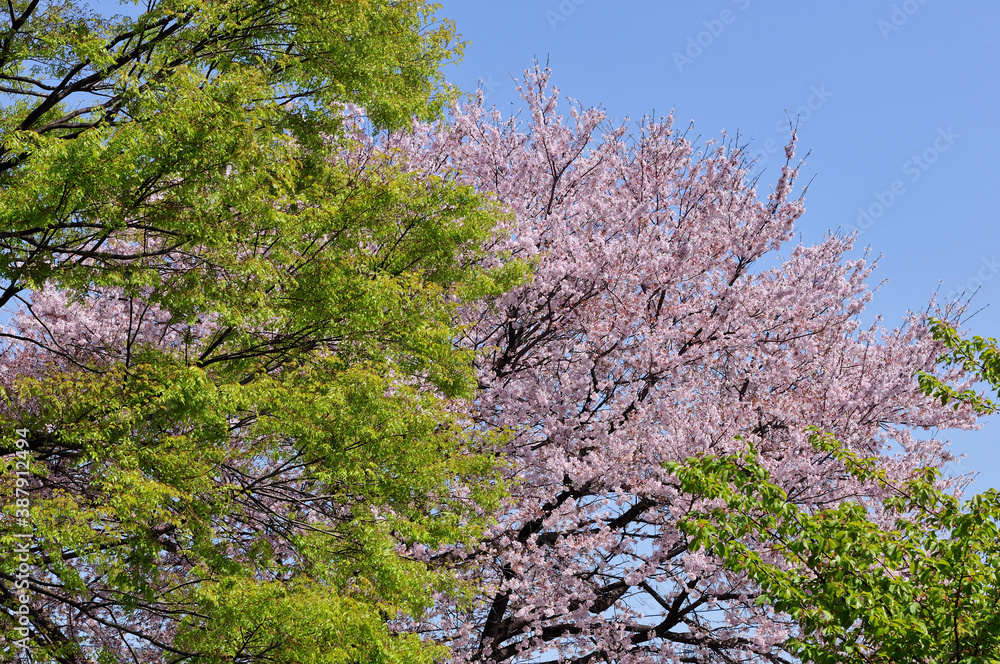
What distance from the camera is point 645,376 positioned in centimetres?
1375

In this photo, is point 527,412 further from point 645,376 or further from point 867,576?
point 867,576

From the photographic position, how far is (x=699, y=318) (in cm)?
1388

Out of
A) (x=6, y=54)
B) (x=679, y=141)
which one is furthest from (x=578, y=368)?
(x=6, y=54)

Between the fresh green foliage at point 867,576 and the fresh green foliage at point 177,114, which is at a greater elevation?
the fresh green foliage at point 177,114

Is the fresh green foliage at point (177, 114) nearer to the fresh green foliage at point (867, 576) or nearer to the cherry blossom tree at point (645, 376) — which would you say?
the cherry blossom tree at point (645, 376)

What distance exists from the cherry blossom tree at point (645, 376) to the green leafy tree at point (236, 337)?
2.37m

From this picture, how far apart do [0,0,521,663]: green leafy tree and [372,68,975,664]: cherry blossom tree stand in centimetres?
237

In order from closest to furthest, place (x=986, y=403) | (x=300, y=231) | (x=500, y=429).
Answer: (x=300, y=231) < (x=986, y=403) < (x=500, y=429)

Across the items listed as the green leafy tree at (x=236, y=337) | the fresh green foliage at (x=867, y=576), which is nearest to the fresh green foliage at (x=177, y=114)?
the green leafy tree at (x=236, y=337)

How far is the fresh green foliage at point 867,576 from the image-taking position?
6715 millimetres

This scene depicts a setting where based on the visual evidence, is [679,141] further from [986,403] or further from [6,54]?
[6,54]

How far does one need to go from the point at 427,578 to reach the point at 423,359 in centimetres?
274

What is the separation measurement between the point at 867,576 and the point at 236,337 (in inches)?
277

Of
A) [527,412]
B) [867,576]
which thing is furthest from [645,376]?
[867,576]
